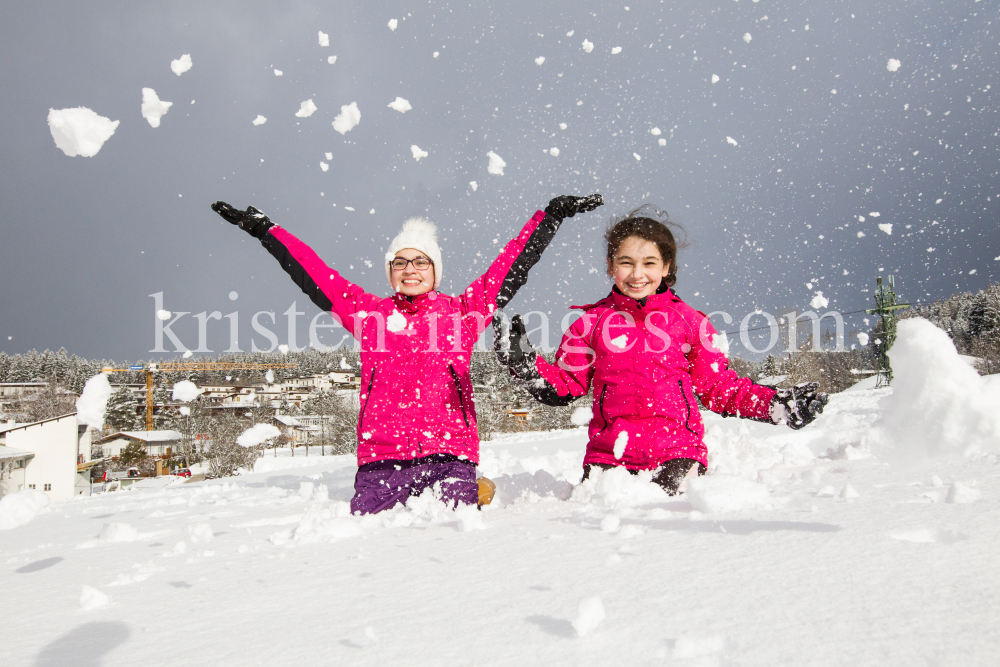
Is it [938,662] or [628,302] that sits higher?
[628,302]

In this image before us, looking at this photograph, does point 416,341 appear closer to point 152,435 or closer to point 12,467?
point 12,467

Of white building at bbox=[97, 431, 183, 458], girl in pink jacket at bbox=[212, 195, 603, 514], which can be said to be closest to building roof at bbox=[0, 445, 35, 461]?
white building at bbox=[97, 431, 183, 458]

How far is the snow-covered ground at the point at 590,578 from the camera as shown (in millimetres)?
840

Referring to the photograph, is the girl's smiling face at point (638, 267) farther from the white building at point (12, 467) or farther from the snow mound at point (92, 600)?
the white building at point (12, 467)

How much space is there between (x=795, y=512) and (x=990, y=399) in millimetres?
1025

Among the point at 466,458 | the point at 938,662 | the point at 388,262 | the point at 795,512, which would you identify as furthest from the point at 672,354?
the point at 938,662

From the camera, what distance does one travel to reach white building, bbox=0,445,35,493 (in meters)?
20.6

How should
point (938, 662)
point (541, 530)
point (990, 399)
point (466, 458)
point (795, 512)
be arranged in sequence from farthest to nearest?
1. point (466, 458)
2. point (990, 399)
3. point (541, 530)
4. point (795, 512)
5. point (938, 662)

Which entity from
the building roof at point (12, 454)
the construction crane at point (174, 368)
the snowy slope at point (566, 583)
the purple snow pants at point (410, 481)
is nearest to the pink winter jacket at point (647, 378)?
the snowy slope at point (566, 583)

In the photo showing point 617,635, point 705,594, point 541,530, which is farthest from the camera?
point 541,530

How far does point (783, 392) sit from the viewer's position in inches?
104

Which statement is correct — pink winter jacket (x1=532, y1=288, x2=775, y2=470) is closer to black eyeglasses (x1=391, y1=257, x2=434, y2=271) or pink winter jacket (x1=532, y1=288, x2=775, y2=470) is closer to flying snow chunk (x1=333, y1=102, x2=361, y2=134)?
black eyeglasses (x1=391, y1=257, x2=434, y2=271)

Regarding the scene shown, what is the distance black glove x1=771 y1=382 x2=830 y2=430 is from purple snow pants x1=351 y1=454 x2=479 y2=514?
150cm

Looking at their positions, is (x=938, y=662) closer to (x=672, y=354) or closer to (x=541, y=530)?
(x=541, y=530)
